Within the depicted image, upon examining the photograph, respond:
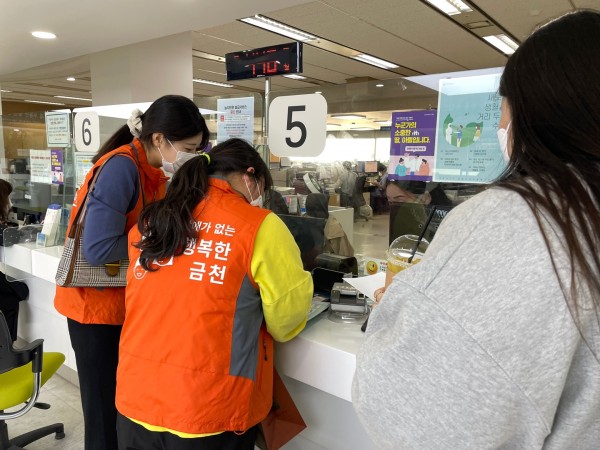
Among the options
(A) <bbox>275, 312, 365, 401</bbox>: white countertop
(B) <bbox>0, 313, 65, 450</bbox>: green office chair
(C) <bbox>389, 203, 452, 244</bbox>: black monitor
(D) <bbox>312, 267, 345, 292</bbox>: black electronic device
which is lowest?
(B) <bbox>0, 313, 65, 450</bbox>: green office chair

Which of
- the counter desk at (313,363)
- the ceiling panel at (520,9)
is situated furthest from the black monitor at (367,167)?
the ceiling panel at (520,9)

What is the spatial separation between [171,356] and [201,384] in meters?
0.10

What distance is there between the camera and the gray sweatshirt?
0.44 meters

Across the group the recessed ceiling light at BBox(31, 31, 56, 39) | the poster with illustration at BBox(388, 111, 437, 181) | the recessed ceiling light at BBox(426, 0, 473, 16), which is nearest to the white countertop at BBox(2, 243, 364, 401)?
the poster with illustration at BBox(388, 111, 437, 181)

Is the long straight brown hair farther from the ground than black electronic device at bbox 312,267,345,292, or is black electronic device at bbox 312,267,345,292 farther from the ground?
the long straight brown hair

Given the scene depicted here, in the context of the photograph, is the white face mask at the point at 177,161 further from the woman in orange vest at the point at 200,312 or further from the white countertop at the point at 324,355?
the white countertop at the point at 324,355

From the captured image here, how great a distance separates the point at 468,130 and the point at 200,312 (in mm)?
1152

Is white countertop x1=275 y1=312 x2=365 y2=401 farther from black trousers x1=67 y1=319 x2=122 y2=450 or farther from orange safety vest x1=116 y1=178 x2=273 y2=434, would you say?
black trousers x1=67 y1=319 x2=122 y2=450

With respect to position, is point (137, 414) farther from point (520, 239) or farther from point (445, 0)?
point (445, 0)

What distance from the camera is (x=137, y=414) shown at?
1.06m

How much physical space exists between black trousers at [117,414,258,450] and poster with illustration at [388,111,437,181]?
1120mm

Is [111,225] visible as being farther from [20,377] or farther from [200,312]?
[20,377]

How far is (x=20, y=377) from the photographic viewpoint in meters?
1.82

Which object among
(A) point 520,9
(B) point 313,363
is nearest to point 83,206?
(B) point 313,363
